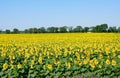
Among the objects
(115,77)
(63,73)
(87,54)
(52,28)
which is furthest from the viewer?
(52,28)

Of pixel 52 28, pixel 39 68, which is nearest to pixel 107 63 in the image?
pixel 39 68

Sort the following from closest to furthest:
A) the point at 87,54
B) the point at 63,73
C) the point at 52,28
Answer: the point at 63,73 → the point at 87,54 → the point at 52,28

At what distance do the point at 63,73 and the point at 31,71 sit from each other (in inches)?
34.4

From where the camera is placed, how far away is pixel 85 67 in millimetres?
8297

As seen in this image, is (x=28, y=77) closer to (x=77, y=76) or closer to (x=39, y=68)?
(x=39, y=68)

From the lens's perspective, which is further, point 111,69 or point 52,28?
point 52,28

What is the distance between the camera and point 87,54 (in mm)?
10438

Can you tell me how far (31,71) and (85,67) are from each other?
150 cm

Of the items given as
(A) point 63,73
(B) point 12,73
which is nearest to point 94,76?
(A) point 63,73

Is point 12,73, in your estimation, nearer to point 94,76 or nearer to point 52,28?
point 94,76

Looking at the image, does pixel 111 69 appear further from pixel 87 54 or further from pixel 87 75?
pixel 87 54

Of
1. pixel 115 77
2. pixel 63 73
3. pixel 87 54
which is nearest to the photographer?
pixel 115 77

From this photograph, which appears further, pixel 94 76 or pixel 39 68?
pixel 39 68

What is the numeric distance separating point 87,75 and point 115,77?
2.33 feet
